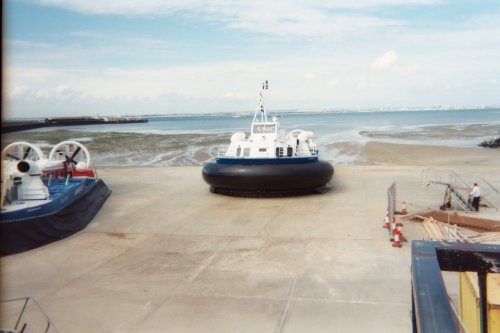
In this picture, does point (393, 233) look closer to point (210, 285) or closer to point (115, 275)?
point (210, 285)

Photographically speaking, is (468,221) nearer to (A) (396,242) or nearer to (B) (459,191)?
(A) (396,242)

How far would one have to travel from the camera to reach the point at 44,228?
717cm

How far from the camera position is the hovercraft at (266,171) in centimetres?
999

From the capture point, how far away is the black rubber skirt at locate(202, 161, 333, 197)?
32.7 feet

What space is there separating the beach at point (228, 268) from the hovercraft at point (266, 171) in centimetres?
33

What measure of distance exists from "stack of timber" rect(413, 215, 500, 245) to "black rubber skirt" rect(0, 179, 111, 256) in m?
6.15

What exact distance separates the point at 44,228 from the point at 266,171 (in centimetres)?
484

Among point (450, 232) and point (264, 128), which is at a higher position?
point (264, 128)

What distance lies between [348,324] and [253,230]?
361 cm

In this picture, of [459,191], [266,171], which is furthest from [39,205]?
[459,191]

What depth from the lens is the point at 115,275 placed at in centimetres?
575

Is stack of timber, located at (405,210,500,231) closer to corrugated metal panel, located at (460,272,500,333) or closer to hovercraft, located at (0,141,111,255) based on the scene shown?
corrugated metal panel, located at (460,272,500,333)

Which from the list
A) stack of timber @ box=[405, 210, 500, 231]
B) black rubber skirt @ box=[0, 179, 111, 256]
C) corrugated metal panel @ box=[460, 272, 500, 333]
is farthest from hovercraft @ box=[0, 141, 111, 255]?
stack of timber @ box=[405, 210, 500, 231]

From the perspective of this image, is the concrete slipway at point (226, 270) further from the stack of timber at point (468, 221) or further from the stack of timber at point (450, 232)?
the stack of timber at point (468, 221)
